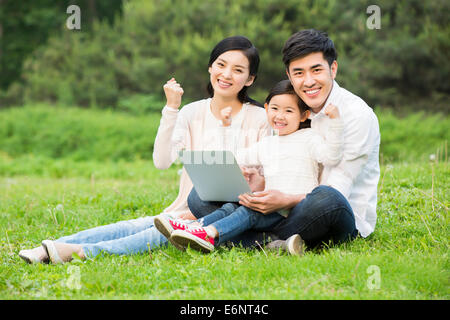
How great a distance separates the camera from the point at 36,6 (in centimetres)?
2191

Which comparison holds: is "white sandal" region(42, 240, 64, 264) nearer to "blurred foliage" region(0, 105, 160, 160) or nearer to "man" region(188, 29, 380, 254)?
"man" region(188, 29, 380, 254)

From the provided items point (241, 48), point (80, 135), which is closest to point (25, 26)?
point (80, 135)

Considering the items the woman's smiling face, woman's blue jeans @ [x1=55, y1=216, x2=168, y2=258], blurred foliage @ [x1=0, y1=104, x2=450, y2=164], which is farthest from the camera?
blurred foliage @ [x1=0, y1=104, x2=450, y2=164]

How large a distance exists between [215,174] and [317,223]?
71 cm

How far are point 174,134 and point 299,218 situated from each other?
4.17ft

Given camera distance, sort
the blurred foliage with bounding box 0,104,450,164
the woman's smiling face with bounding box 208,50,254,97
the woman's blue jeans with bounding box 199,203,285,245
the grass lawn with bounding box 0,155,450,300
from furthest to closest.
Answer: the blurred foliage with bounding box 0,104,450,164 < the woman's smiling face with bounding box 208,50,254,97 < the woman's blue jeans with bounding box 199,203,285,245 < the grass lawn with bounding box 0,155,450,300

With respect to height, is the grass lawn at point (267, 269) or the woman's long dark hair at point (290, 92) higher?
the woman's long dark hair at point (290, 92)

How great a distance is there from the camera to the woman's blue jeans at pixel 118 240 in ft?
11.8

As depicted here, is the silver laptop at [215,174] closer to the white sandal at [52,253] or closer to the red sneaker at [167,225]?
the red sneaker at [167,225]

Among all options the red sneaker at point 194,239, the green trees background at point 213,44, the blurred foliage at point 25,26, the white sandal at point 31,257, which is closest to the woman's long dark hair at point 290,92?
the red sneaker at point 194,239

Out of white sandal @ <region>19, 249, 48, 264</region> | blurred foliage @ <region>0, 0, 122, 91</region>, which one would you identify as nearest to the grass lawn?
white sandal @ <region>19, 249, 48, 264</region>

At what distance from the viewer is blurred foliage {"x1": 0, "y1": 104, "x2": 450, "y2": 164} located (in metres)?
12.9

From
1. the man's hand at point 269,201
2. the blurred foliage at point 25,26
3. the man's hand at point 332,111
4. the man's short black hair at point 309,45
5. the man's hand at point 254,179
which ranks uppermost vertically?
the blurred foliage at point 25,26
